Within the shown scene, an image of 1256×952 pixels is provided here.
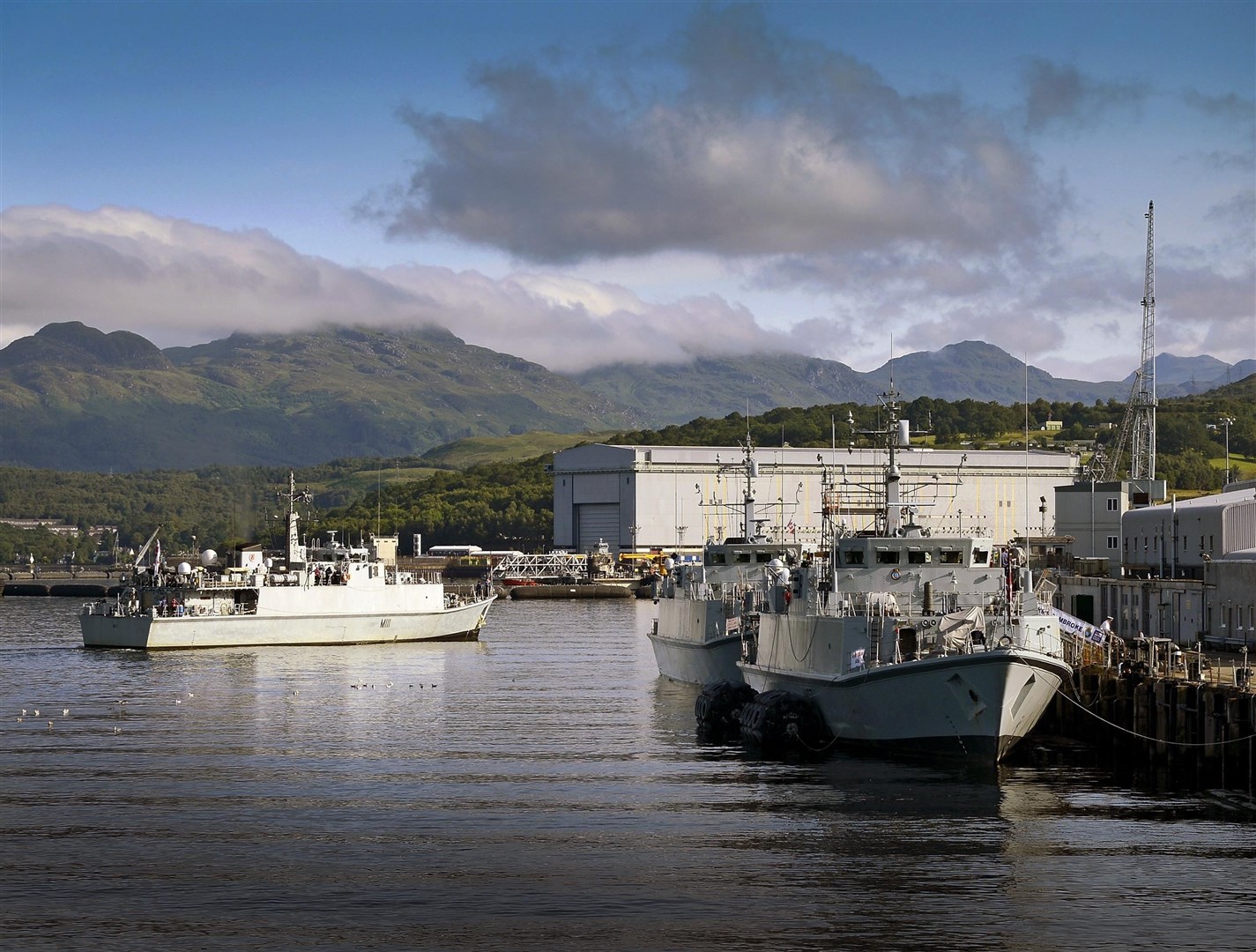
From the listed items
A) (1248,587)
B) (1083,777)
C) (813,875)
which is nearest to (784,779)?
(1083,777)

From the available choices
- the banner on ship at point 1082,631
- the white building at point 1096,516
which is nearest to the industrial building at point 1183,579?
the white building at point 1096,516

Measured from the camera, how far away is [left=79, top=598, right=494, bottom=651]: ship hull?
91812 mm

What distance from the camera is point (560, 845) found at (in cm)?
3381

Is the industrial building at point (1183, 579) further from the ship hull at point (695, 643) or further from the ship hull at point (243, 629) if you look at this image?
the ship hull at point (243, 629)

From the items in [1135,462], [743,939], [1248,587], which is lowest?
[743,939]

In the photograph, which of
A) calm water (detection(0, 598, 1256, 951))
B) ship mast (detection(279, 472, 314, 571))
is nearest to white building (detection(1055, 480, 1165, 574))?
ship mast (detection(279, 472, 314, 571))

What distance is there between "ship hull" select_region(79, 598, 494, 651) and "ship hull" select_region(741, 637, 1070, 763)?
54632 millimetres

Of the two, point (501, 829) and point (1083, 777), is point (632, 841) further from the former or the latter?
point (1083, 777)

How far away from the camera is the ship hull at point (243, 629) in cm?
9181

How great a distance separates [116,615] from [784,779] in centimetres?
6083

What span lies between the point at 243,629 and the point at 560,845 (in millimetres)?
62264

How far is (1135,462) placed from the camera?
124500 mm

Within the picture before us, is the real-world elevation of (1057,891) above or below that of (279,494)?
below

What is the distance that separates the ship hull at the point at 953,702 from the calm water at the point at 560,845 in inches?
40.0
